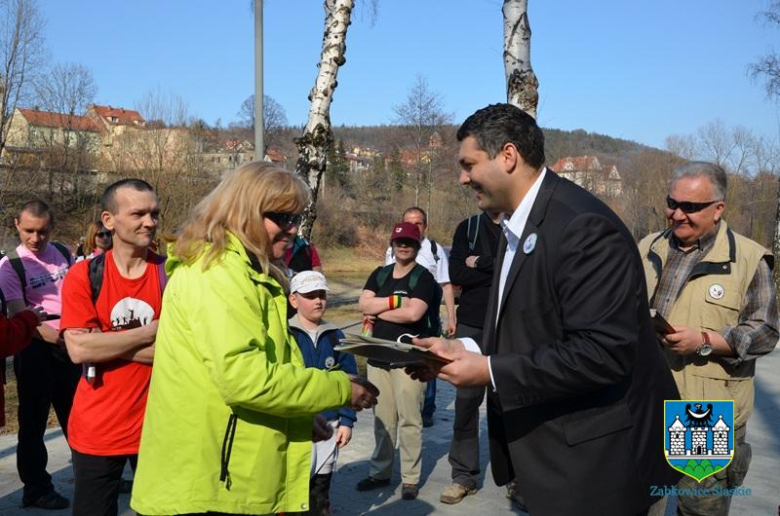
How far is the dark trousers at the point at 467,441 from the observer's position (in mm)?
5734

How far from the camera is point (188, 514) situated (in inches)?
105

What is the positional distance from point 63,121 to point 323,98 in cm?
3382

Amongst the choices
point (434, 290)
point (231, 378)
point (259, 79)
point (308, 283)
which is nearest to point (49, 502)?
point (308, 283)

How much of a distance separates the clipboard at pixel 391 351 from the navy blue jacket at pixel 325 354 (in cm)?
189

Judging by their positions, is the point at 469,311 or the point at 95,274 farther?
the point at 469,311

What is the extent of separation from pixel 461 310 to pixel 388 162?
5646 centimetres

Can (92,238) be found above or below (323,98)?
below

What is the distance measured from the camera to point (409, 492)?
18.7 feet

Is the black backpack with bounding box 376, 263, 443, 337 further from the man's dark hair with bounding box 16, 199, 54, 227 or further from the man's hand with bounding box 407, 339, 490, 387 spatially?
the man's hand with bounding box 407, 339, 490, 387

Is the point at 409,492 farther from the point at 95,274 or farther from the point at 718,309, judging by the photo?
the point at 95,274

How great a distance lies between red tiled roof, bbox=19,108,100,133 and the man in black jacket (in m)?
34.1

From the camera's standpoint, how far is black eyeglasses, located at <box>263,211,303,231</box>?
2836 millimetres

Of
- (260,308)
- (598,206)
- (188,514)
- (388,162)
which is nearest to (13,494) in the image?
(188,514)

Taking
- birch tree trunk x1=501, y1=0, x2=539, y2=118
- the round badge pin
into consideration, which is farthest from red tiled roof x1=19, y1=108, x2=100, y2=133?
the round badge pin
